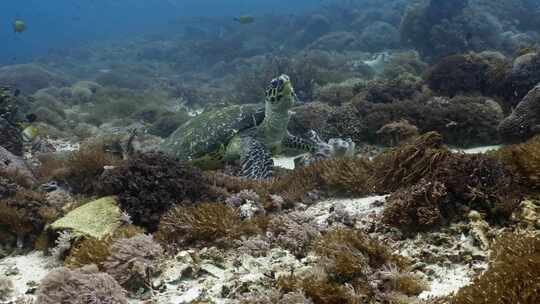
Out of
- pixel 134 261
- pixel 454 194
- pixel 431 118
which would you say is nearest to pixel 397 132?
pixel 431 118

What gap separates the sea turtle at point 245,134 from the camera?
8.71m

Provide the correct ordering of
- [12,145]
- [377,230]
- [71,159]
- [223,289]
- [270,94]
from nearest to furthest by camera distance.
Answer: [223,289] → [377,230] → [71,159] → [270,94] → [12,145]

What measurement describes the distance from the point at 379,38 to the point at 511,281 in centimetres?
3421

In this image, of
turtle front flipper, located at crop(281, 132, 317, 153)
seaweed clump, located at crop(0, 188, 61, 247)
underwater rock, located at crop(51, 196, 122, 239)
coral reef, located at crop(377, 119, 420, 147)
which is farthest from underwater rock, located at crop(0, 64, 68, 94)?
underwater rock, located at crop(51, 196, 122, 239)

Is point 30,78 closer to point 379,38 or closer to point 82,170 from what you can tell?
point 379,38

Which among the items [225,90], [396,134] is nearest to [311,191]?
[396,134]

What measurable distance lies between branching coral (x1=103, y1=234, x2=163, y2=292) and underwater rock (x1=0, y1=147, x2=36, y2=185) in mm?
4772

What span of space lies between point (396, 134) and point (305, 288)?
7327mm

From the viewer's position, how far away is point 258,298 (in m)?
3.49

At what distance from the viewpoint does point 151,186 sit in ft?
20.5

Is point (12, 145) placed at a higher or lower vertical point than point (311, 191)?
lower

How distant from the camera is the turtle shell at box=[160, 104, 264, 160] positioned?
9.21m

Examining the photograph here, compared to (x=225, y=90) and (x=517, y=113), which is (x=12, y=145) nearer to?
(x=517, y=113)

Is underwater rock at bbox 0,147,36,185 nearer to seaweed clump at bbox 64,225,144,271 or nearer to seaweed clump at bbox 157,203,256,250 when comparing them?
seaweed clump at bbox 64,225,144,271
